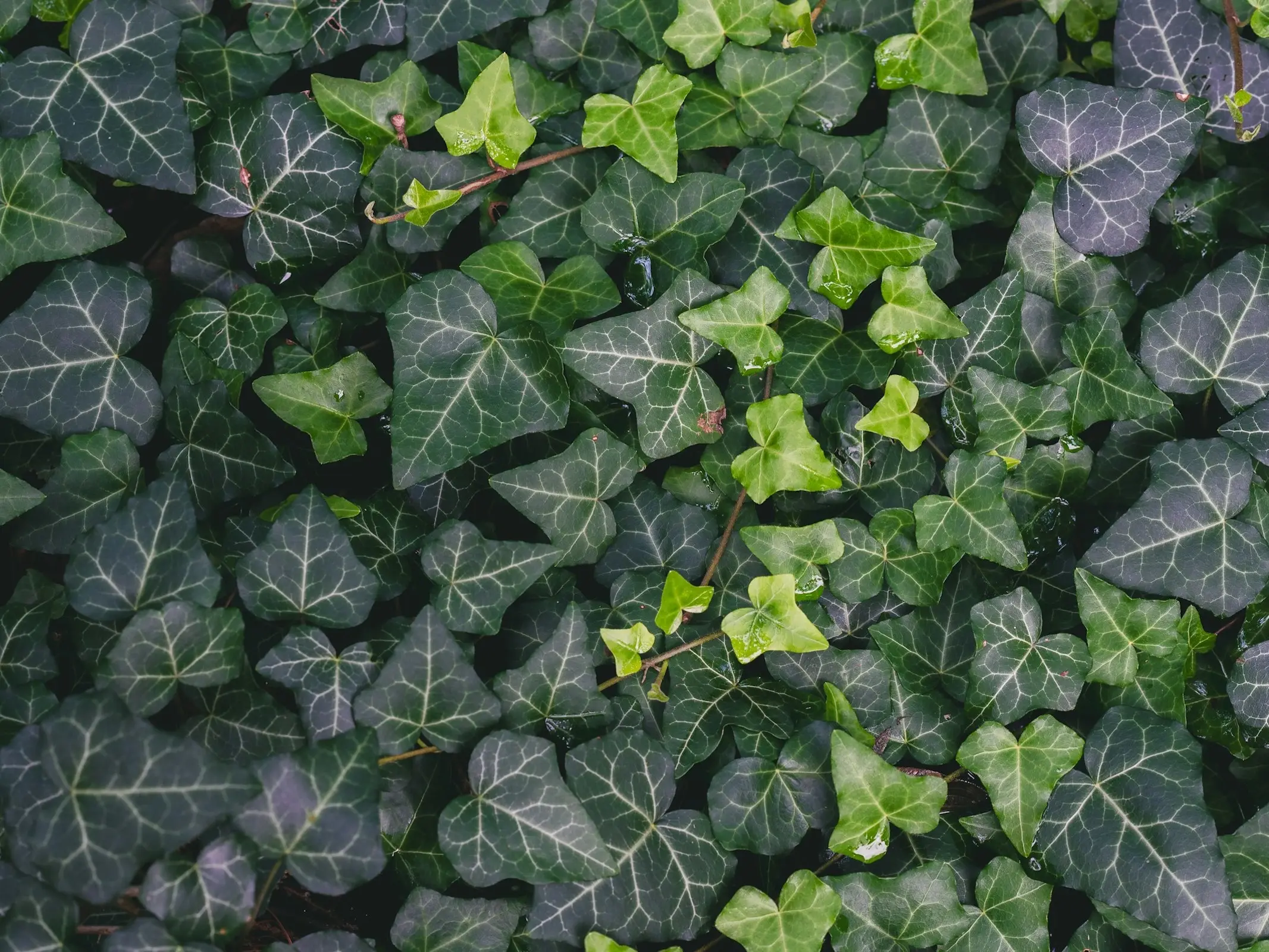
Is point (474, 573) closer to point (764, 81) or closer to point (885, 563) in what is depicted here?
point (885, 563)

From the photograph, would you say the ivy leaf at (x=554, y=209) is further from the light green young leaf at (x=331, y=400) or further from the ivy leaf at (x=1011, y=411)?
the ivy leaf at (x=1011, y=411)

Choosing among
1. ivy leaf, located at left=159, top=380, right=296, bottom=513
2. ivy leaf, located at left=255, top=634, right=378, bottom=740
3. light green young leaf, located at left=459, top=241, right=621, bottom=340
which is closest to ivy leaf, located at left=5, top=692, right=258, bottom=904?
ivy leaf, located at left=255, top=634, right=378, bottom=740

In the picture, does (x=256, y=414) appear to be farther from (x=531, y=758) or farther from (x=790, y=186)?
(x=790, y=186)

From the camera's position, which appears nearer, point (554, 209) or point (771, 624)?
point (771, 624)

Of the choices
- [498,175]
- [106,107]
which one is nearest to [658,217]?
[498,175]

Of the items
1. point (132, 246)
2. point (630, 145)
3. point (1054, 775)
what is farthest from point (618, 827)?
point (132, 246)

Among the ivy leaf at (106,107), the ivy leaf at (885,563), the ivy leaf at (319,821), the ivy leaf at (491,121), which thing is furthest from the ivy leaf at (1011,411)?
the ivy leaf at (106,107)
